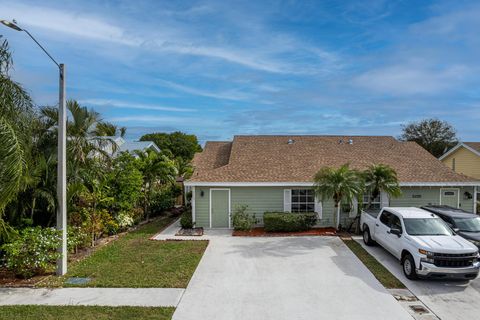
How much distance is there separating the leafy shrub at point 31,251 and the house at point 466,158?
2880 cm

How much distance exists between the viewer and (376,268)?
10484 millimetres

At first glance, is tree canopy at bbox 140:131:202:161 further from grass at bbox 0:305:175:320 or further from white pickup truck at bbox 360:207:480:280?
grass at bbox 0:305:175:320

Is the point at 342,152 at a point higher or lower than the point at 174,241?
higher

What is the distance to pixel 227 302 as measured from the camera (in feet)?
26.4

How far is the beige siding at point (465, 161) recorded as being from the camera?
2678cm

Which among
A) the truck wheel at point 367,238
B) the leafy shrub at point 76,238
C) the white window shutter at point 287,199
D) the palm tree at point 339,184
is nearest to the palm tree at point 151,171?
the leafy shrub at point 76,238

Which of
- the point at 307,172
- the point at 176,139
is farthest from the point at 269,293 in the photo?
the point at 176,139

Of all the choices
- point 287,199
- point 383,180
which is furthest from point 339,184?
point 287,199

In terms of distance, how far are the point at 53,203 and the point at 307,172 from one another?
38.0 ft

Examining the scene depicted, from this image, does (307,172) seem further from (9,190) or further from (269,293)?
(9,190)

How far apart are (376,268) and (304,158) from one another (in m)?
9.67

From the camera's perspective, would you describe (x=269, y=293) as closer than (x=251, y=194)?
Yes

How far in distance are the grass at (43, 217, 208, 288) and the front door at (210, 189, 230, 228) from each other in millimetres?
3052

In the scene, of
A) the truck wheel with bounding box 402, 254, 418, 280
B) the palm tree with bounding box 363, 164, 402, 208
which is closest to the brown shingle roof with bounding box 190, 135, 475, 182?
the palm tree with bounding box 363, 164, 402, 208
